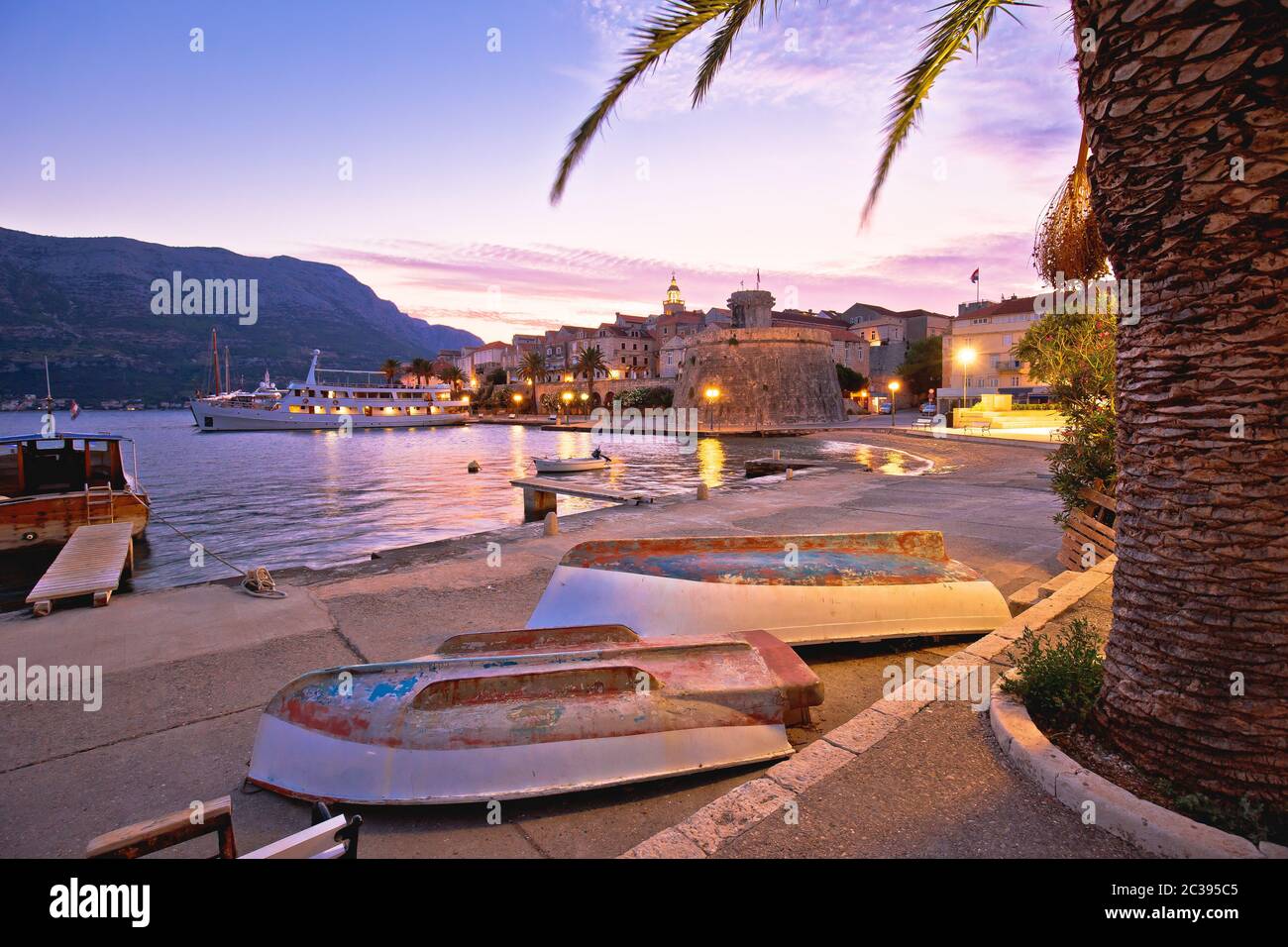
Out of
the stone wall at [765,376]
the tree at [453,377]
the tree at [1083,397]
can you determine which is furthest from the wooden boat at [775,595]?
the tree at [453,377]

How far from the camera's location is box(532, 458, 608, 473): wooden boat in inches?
1064

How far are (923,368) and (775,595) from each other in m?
79.4

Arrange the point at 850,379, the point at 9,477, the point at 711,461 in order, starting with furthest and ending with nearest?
the point at 850,379
the point at 711,461
the point at 9,477

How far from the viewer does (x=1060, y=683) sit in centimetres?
344

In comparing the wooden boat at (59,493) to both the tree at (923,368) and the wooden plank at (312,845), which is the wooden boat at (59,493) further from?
the tree at (923,368)

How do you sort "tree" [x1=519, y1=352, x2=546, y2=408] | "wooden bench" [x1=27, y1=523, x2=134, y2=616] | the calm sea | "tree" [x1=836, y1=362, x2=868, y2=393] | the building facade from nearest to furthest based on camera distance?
"wooden bench" [x1=27, y1=523, x2=134, y2=616] < the calm sea < the building facade < "tree" [x1=836, y1=362, x2=868, y2=393] < "tree" [x1=519, y1=352, x2=546, y2=408]

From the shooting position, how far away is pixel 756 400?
6212 cm

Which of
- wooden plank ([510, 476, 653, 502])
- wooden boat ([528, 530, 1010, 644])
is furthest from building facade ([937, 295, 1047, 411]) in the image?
wooden boat ([528, 530, 1010, 644])

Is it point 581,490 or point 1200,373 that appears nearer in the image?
point 1200,373

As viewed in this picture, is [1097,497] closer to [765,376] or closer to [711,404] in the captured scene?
[765,376]

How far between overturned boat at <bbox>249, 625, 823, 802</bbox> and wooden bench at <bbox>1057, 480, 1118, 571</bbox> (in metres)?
4.84

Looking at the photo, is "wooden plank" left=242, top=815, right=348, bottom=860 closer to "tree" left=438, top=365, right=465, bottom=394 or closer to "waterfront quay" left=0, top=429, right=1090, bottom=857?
"waterfront quay" left=0, top=429, right=1090, bottom=857

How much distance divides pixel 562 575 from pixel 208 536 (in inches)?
730

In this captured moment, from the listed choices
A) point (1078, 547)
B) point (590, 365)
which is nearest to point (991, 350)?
point (590, 365)
